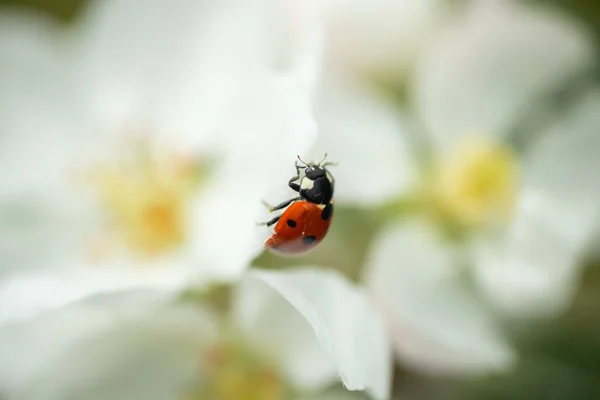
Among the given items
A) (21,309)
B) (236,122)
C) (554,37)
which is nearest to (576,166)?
(554,37)

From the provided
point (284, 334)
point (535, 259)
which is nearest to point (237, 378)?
point (284, 334)

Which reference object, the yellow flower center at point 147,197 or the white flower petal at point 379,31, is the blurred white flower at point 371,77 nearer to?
the white flower petal at point 379,31

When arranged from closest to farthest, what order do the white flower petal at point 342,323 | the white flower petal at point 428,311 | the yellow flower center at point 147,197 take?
Answer: the white flower petal at point 342,323
the white flower petal at point 428,311
the yellow flower center at point 147,197

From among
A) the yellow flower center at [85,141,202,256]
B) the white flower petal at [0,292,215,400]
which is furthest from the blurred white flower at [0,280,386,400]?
the yellow flower center at [85,141,202,256]

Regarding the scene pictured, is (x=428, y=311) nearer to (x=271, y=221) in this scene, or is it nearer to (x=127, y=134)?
(x=271, y=221)

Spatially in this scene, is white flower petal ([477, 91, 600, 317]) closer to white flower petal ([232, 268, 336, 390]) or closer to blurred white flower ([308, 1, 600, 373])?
blurred white flower ([308, 1, 600, 373])

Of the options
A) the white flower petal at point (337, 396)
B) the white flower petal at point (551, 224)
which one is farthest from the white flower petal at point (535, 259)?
the white flower petal at point (337, 396)
